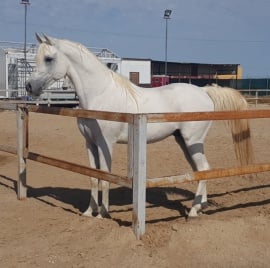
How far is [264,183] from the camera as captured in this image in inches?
295

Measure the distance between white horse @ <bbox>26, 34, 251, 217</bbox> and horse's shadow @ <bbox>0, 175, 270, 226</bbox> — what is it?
16.6 inches

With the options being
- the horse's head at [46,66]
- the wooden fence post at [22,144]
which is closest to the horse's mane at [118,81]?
the horse's head at [46,66]

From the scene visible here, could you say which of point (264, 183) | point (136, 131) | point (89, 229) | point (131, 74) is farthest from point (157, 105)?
point (131, 74)

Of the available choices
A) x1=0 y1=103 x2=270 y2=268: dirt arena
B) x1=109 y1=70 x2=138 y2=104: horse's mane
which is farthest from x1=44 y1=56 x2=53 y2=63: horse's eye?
x1=0 y1=103 x2=270 y2=268: dirt arena

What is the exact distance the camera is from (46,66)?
5387mm

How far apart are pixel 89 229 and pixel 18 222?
103 cm

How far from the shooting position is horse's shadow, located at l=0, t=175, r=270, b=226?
610 centimetres

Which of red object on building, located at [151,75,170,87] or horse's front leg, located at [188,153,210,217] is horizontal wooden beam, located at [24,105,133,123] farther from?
red object on building, located at [151,75,170,87]

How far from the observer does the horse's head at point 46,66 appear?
17.6 ft

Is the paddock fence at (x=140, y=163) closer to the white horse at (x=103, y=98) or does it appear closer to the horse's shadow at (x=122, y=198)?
the white horse at (x=103, y=98)

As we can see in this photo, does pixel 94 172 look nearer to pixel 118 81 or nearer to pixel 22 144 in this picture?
pixel 118 81

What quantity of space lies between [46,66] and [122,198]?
2400 mm

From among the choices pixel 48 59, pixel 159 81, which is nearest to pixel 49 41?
pixel 48 59

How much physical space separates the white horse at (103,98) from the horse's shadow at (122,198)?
42cm
